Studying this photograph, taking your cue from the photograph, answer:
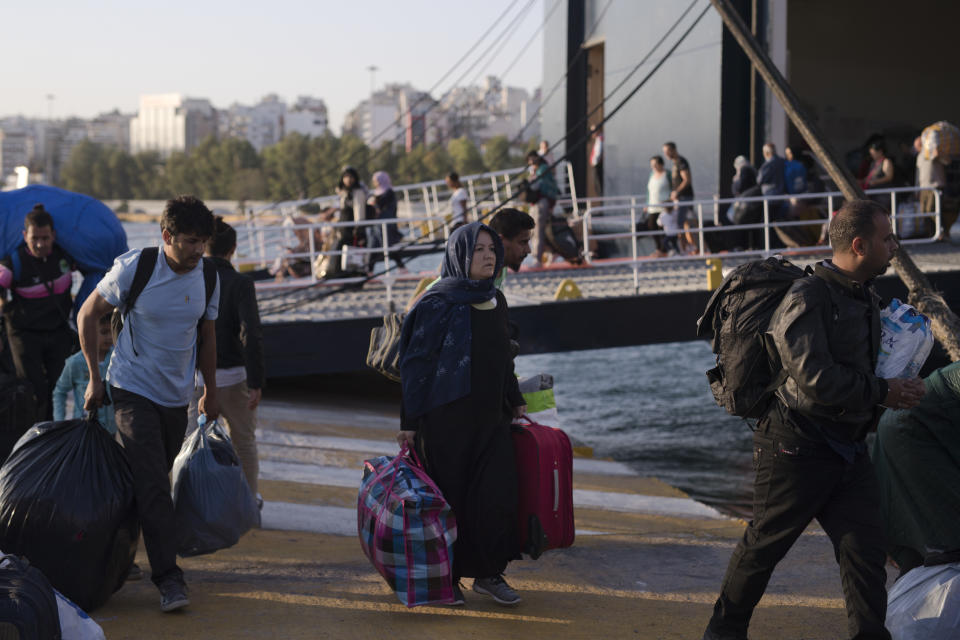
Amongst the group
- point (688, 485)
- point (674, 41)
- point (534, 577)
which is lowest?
point (688, 485)

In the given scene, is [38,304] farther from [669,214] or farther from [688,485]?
[669,214]

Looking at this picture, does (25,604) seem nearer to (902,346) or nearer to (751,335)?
(751,335)

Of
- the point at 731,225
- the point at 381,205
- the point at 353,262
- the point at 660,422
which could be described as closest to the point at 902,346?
the point at 353,262

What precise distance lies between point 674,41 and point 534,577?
13615 mm

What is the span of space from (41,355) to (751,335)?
14.8ft


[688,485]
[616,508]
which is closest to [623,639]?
[616,508]

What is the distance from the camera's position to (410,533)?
13.9ft

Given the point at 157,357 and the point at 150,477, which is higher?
the point at 157,357

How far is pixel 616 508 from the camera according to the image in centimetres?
796

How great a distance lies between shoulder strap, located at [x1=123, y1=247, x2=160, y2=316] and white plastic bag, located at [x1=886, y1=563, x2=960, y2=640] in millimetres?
3193

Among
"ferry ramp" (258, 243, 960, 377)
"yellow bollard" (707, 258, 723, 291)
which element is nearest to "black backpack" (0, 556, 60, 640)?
"ferry ramp" (258, 243, 960, 377)

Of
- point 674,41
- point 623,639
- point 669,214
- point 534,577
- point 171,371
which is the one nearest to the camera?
point 623,639

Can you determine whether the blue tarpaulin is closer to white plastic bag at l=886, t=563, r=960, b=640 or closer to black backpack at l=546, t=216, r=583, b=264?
white plastic bag at l=886, t=563, r=960, b=640

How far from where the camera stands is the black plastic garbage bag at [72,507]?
407 centimetres
